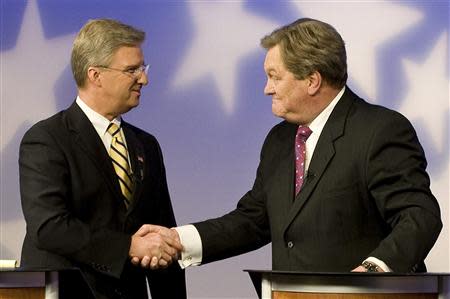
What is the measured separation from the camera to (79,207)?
3.66 meters

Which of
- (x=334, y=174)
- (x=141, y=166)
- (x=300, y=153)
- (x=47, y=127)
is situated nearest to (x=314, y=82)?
(x=300, y=153)

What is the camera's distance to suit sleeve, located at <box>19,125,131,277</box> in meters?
3.60

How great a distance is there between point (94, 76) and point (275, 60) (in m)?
0.65

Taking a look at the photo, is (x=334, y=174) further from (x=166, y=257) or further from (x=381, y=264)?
(x=166, y=257)

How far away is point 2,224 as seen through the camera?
5359 millimetres

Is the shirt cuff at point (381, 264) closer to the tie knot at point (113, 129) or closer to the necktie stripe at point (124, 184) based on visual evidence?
the necktie stripe at point (124, 184)

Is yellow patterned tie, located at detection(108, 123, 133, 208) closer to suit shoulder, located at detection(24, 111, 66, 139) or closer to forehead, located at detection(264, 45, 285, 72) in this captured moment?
suit shoulder, located at detection(24, 111, 66, 139)

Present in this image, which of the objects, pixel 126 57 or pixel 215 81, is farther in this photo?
pixel 215 81

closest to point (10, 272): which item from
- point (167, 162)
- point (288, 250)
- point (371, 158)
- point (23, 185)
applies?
point (23, 185)

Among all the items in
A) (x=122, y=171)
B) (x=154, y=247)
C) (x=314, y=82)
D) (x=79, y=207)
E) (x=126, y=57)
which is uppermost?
(x=126, y=57)

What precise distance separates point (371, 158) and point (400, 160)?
0.10 m

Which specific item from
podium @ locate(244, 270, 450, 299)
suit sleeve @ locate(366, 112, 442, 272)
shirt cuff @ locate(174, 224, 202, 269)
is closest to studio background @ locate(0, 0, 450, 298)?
shirt cuff @ locate(174, 224, 202, 269)

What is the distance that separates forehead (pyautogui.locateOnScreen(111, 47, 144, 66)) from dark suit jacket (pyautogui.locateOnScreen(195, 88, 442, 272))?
27.0 inches

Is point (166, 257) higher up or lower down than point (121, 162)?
lower down
